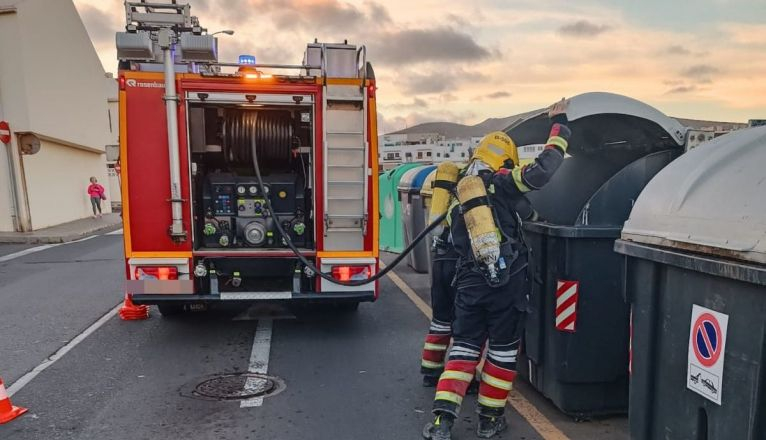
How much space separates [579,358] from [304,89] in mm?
3518

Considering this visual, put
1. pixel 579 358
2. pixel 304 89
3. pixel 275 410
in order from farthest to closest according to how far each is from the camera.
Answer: pixel 304 89 → pixel 275 410 → pixel 579 358

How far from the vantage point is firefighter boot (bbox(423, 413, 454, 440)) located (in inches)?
141

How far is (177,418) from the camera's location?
4.04 m

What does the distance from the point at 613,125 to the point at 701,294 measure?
1.97 m

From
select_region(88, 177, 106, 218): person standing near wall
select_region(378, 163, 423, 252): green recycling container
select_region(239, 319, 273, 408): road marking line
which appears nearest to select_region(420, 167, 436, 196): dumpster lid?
select_region(378, 163, 423, 252): green recycling container

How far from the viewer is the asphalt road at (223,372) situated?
3881 mm

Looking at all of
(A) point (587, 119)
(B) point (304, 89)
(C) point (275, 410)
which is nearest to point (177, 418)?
(C) point (275, 410)

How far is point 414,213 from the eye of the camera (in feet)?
31.2

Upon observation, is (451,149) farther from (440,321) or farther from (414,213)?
(440,321)

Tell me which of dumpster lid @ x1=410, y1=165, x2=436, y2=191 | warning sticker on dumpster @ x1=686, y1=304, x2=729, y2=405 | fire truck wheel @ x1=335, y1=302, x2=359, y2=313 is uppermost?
dumpster lid @ x1=410, y1=165, x2=436, y2=191

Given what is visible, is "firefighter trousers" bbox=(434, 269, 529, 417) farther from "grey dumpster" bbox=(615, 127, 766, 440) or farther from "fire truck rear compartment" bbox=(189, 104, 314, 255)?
"fire truck rear compartment" bbox=(189, 104, 314, 255)

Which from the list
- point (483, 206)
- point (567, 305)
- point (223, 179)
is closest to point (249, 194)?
point (223, 179)

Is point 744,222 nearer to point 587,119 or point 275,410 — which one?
point 587,119

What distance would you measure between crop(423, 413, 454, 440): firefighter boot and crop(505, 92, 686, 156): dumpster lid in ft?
6.94
